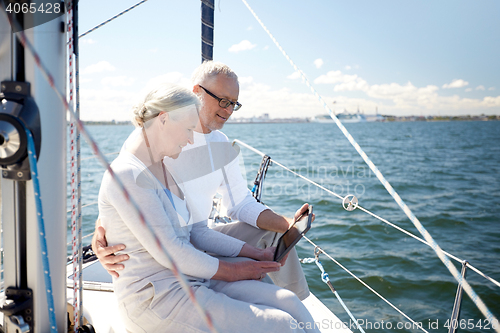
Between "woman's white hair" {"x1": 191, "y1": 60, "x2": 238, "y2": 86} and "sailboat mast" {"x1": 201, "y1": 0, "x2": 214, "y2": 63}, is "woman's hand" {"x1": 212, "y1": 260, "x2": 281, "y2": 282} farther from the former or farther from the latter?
"sailboat mast" {"x1": 201, "y1": 0, "x2": 214, "y2": 63}

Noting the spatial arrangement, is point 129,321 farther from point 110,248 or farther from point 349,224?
point 349,224

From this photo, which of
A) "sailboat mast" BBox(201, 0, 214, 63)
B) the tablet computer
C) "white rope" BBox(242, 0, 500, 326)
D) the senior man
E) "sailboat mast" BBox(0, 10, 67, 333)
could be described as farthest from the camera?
"sailboat mast" BBox(201, 0, 214, 63)

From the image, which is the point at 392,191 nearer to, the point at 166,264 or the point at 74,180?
the point at 166,264

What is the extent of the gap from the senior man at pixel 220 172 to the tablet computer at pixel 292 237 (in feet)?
0.64

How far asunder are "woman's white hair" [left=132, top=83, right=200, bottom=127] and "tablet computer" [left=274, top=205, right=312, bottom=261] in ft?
1.66

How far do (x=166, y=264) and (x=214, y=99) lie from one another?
0.81m

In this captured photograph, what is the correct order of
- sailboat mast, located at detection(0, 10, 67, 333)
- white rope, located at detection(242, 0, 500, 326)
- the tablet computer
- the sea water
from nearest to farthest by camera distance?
sailboat mast, located at detection(0, 10, 67, 333) < white rope, located at detection(242, 0, 500, 326) < the tablet computer < the sea water

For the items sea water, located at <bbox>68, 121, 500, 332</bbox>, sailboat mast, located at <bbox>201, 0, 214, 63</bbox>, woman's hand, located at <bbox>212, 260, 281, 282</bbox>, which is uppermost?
sailboat mast, located at <bbox>201, 0, 214, 63</bbox>

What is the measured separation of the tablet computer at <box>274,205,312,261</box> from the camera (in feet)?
3.79

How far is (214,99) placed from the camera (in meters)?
1.55

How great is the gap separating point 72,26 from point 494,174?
1394 cm

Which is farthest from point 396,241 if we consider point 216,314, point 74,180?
point 74,180

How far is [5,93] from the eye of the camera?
26.9 inches

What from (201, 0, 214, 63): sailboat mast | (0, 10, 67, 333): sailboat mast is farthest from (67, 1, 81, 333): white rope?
(201, 0, 214, 63): sailboat mast
